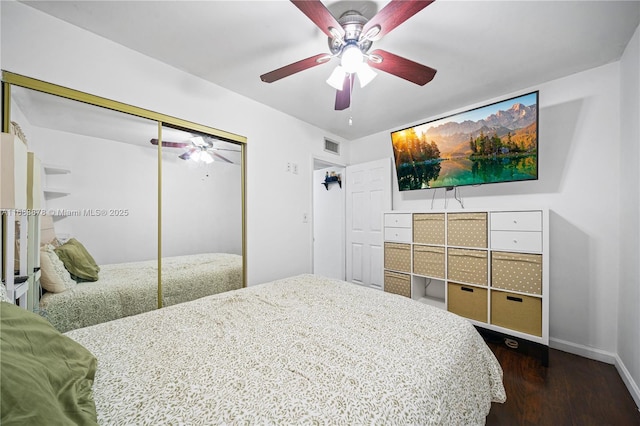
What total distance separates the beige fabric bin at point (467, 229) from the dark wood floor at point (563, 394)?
3.40 feet

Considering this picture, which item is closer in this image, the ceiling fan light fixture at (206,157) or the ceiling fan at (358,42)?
the ceiling fan at (358,42)

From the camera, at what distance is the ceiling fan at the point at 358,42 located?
1.20m

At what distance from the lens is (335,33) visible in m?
1.43

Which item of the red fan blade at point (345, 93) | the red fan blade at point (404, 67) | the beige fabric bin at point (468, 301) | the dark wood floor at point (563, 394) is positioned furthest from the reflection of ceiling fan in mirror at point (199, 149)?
the dark wood floor at point (563, 394)

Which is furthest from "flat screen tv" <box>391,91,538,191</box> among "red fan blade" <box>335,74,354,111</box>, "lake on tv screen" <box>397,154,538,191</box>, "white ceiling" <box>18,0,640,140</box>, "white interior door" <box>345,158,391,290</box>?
"red fan blade" <box>335,74,354,111</box>

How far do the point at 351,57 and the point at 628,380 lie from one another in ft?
9.95

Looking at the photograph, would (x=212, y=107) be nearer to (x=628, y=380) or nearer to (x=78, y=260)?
(x=78, y=260)

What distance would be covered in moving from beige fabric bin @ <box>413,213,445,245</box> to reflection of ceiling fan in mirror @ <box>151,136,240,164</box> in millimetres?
2280

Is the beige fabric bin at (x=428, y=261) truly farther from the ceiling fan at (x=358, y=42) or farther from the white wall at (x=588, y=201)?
the ceiling fan at (x=358, y=42)

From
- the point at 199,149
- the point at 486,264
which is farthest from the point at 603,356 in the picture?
the point at 199,149

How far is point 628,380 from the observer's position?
1.75 m

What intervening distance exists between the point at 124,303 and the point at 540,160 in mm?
3968

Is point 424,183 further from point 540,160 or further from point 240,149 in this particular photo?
point 240,149

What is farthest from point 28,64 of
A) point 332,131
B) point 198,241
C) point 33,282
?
point 332,131
